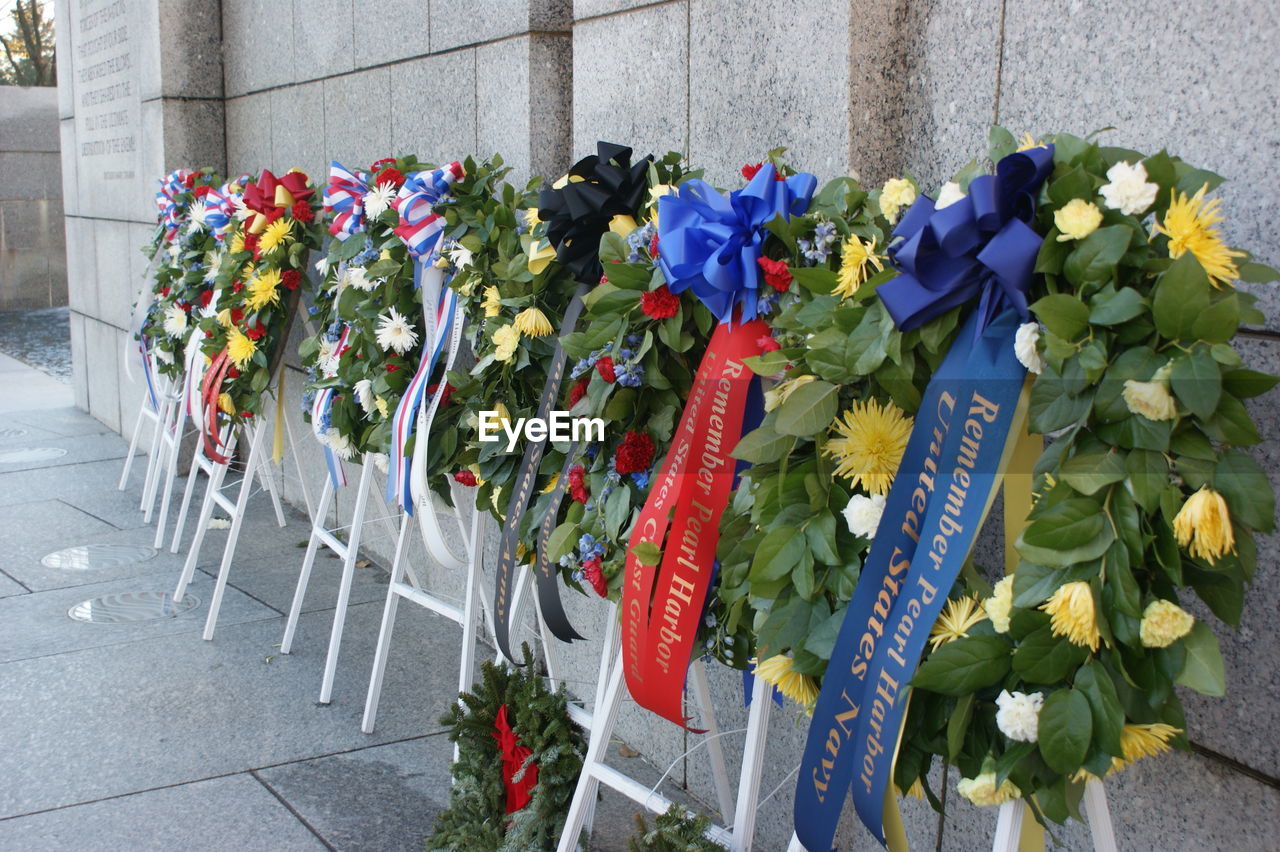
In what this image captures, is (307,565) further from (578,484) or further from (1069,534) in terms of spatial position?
(1069,534)

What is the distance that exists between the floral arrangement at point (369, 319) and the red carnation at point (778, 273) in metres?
1.73

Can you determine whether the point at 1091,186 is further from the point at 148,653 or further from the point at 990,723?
the point at 148,653

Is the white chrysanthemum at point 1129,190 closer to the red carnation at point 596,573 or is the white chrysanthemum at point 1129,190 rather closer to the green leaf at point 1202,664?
the green leaf at point 1202,664

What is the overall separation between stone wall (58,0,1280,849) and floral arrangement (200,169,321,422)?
1.72 ft

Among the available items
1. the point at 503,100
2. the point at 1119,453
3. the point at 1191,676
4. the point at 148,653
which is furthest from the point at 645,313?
the point at 148,653

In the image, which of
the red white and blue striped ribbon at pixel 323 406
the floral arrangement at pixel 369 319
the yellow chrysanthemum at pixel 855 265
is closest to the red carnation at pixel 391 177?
the floral arrangement at pixel 369 319

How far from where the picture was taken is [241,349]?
4672mm

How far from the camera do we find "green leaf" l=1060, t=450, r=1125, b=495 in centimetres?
156

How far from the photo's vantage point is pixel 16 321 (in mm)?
14633

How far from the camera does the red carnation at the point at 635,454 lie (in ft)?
8.45

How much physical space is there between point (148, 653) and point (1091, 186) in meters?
4.01

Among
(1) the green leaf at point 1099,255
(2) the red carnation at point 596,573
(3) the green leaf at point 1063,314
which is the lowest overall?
(2) the red carnation at point 596,573

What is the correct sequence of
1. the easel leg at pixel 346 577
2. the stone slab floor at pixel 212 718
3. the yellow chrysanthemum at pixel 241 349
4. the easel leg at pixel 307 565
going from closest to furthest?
1. the stone slab floor at pixel 212 718
2. the easel leg at pixel 346 577
3. the easel leg at pixel 307 565
4. the yellow chrysanthemum at pixel 241 349

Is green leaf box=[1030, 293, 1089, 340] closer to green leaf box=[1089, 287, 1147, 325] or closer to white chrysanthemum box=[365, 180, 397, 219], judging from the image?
green leaf box=[1089, 287, 1147, 325]
